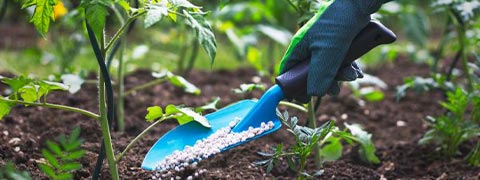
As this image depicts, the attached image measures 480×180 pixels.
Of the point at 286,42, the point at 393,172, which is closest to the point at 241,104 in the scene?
the point at 393,172

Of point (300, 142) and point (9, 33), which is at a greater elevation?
point (300, 142)

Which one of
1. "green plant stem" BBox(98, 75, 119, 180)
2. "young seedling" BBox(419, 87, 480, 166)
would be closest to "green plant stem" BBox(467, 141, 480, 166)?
→ "young seedling" BBox(419, 87, 480, 166)

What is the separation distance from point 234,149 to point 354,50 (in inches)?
29.4

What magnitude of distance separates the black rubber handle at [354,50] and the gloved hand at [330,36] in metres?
0.03

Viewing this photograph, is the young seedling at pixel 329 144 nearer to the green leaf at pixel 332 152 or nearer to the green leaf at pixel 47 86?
the green leaf at pixel 332 152

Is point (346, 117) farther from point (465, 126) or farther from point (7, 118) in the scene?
point (7, 118)

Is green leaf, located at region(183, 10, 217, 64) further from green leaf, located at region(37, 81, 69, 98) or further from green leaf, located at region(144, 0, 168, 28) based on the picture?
green leaf, located at region(37, 81, 69, 98)

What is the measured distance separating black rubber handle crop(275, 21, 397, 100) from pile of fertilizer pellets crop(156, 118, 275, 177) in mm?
136

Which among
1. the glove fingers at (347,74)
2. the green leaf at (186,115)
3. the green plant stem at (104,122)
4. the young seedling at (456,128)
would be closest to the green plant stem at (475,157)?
the young seedling at (456,128)

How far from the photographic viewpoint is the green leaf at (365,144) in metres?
2.38

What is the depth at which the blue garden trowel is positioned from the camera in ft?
6.15

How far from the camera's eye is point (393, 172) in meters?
2.40

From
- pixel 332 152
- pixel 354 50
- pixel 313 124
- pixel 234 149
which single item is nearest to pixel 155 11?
pixel 354 50

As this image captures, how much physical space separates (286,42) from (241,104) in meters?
1.48
